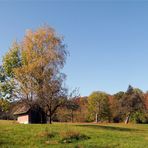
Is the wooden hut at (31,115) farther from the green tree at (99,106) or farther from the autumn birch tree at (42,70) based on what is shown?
the green tree at (99,106)

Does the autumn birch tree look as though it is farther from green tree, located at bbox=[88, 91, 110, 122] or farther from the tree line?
green tree, located at bbox=[88, 91, 110, 122]

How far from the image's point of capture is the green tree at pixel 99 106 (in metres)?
112

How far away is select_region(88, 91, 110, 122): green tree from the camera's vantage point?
111706 millimetres

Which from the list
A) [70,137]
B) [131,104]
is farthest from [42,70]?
[131,104]

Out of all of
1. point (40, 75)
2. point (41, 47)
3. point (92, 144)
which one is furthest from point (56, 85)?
point (92, 144)

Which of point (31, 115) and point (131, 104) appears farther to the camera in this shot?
point (131, 104)

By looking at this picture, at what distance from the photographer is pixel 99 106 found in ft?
371

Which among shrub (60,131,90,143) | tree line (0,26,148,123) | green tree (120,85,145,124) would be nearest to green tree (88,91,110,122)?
green tree (120,85,145,124)

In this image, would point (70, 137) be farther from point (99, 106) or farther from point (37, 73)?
point (99, 106)

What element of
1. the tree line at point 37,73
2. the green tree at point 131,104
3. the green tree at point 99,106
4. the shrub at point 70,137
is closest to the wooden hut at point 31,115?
the tree line at point 37,73

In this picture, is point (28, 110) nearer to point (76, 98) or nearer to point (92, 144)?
point (76, 98)

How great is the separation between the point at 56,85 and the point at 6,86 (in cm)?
1002

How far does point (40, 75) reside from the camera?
51.1 meters

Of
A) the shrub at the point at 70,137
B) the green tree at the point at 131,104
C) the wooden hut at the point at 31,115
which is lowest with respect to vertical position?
the shrub at the point at 70,137
